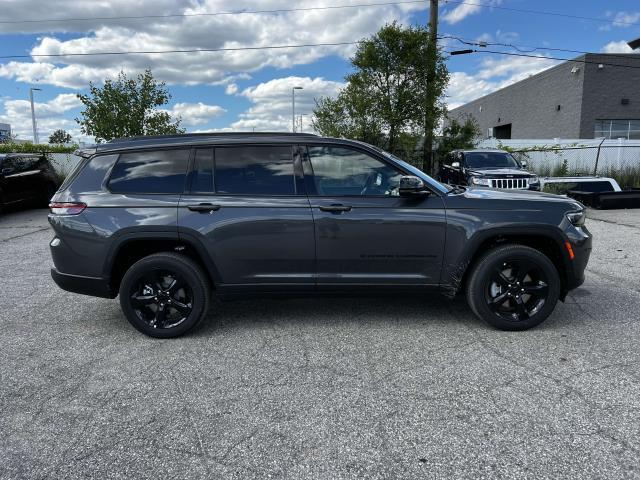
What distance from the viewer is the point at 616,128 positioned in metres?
32.0

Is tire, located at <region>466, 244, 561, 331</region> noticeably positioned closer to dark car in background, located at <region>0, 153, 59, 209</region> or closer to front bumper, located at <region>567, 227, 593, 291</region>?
front bumper, located at <region>567, 227, 593, 291</region>

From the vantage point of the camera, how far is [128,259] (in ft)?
13.8

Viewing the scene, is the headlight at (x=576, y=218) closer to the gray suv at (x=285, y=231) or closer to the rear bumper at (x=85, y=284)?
the gray suv at (x=285, y=231)

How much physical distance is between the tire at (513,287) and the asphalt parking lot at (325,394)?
15 cm

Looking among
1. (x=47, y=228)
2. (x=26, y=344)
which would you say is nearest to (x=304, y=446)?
(x=26, y=344)

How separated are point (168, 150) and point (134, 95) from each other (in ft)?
51.7

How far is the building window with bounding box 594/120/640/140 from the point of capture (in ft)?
105

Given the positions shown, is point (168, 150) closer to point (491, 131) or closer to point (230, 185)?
point (230, 185)

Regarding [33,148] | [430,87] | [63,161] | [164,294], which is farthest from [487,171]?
[33,148]

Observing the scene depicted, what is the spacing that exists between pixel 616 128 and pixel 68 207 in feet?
120

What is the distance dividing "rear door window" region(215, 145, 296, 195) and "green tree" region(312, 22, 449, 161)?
13301 millimetres

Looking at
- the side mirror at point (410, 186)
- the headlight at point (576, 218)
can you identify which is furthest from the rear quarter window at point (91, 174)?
the headlight at point (576, 218)

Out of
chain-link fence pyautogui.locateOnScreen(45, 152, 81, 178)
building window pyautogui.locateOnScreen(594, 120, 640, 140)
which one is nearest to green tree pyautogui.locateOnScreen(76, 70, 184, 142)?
chain-link fence pyautogui.locateOnScreen(45, 152, 81, 178)

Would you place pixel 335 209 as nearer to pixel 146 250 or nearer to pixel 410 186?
pixel 410 186
